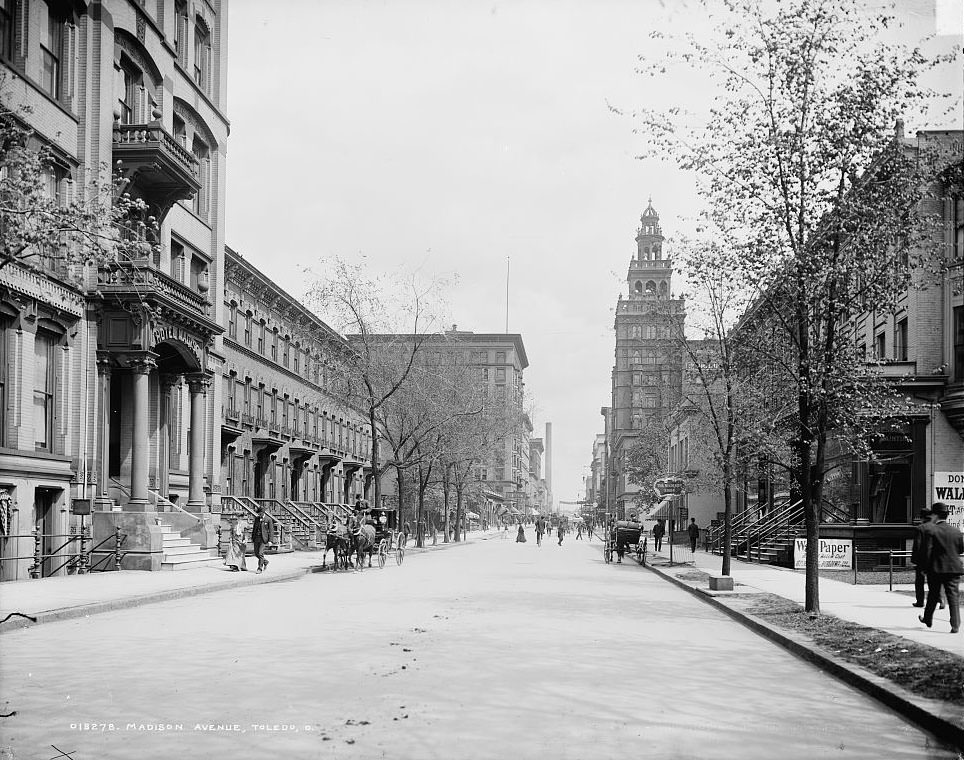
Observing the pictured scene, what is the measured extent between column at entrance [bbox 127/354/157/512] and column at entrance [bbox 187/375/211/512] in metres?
4.83

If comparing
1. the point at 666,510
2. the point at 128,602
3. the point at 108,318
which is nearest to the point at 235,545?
the point at 108,318

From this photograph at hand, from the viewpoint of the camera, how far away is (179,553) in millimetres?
29594

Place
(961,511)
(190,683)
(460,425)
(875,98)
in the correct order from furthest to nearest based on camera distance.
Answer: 1. (460,425)
2. (961,511)
3. (875,98)
4. (190,683)

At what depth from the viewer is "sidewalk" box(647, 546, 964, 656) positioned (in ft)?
47.4

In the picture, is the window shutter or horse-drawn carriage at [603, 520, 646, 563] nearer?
the window shutter

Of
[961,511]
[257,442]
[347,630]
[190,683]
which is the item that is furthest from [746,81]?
[257,442]

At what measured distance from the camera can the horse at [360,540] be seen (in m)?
30.6

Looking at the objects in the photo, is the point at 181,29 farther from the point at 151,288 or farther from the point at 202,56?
the point at 151,288

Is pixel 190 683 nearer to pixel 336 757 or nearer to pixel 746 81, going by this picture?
pixel 336 757

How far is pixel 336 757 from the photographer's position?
7258 mm

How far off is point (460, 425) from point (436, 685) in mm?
45461

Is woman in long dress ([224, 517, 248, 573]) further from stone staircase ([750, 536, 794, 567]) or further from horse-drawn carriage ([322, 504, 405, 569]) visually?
stone staircase ([750, 536, 794, 567])

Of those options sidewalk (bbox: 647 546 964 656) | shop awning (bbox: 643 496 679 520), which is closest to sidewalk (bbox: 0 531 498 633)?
sidewalk (bbox: 647 546 964 656)

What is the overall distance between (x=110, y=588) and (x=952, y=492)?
629 inches
